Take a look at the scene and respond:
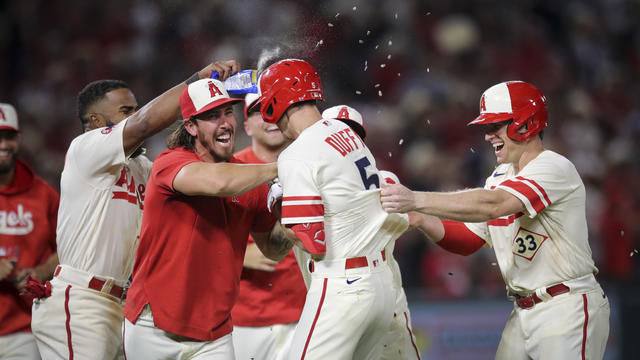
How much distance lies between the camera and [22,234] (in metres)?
6.45

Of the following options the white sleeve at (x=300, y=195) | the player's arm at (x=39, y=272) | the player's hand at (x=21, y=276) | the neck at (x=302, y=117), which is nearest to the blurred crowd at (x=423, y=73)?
the player's arm at (x=39, y=272)

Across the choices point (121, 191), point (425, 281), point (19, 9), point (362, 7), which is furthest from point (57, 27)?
point (121, 191)

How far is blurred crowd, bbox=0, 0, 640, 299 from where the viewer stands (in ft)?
39.7

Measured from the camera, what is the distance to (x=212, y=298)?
492cm

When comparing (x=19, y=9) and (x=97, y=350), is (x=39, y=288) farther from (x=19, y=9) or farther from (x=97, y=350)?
(x=19, y=9)

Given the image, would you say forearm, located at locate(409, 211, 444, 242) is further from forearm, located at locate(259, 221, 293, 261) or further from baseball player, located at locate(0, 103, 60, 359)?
baseball player, located at locate(0, 103, 60, 359)

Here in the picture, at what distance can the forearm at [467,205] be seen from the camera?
5.05m

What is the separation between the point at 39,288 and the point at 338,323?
246 centimetres

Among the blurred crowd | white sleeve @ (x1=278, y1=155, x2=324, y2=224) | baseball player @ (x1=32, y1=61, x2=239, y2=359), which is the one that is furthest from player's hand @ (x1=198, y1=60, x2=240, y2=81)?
the blurred crowd

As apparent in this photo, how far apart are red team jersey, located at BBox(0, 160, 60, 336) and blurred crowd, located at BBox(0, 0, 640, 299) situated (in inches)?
193

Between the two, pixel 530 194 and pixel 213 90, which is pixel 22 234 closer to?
pixel 213 90

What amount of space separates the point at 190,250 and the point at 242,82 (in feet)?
5.05

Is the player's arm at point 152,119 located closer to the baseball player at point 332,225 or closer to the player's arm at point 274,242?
the baseball player at point 332,225

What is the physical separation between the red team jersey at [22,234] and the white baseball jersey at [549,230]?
12.7 ft
